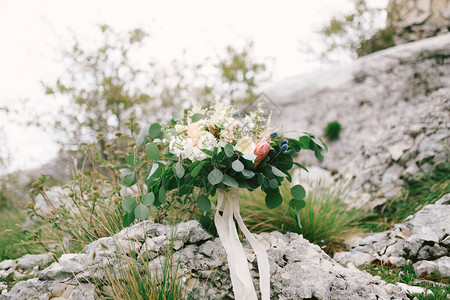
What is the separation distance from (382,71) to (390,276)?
211 inches

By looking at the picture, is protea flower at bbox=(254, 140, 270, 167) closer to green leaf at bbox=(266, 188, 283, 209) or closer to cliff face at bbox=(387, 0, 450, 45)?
green leaf at bbox=(266, 188, 283, 209)

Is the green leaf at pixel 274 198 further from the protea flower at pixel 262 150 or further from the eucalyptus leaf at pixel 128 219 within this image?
the eucalyptus leaf at pixel 128 219

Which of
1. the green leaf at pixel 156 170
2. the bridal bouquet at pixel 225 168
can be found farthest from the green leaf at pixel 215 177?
the green leaf at pixel 156 170

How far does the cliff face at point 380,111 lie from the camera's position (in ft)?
13.2

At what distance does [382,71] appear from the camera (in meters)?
6.48

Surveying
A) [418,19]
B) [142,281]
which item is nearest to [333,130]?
[418,19]

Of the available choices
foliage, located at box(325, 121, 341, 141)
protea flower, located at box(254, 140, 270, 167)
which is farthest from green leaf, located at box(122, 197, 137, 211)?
foliage, located at box(325, 121, 341, 141)

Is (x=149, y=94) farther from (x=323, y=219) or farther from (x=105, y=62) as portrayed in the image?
(x=323, y=219)

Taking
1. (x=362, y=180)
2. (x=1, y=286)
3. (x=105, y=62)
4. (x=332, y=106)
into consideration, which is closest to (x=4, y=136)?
(x=105, y=62)

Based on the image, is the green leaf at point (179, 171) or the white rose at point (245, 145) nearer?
the green leaf at point (179, 171)

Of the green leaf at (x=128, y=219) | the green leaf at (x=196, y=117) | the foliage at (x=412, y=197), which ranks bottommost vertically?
the foliage at (x=412, y=197)

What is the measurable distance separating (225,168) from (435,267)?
1967 mm

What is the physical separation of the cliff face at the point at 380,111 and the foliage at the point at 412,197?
0.12m

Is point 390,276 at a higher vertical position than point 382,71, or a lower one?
lower
